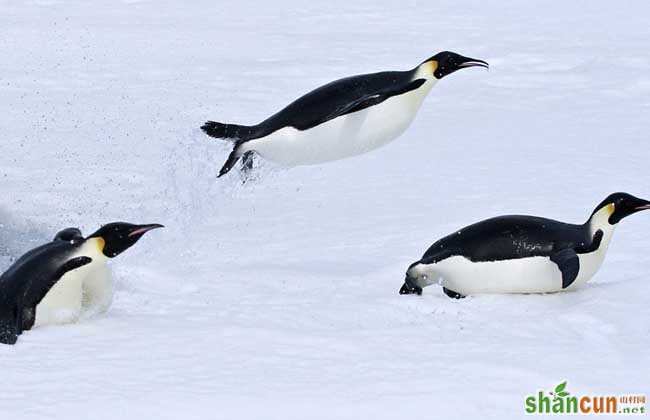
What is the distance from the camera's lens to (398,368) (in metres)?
3.68

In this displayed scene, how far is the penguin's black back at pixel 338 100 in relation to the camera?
623cm

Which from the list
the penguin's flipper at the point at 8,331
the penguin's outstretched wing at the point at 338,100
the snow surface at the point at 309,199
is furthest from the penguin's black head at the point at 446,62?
the penguin's flipper at the point at 8,331

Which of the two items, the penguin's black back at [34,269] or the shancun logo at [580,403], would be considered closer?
the shancun logo at [580,403]

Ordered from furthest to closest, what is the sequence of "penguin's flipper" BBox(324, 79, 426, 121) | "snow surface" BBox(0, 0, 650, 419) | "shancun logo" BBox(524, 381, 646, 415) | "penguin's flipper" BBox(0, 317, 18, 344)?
1. "penguin's flipper" BBox(324, 79, 426, 121)
2. "penguin's flipper" BBox(0, 317, 18, 344)
3. "snow surface" BBox(0, 0, 650, 419)
4. "shancun logo" BBox(524, 381, 646, 415)

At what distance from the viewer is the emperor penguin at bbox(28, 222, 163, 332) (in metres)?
4.19

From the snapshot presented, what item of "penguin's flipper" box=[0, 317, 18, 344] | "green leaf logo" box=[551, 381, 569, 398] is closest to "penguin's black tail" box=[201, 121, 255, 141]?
"penguin's flipper" box=[0, 317, 18, 344]

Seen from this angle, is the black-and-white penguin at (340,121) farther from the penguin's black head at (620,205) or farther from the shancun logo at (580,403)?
the shancun logo at (580,403)

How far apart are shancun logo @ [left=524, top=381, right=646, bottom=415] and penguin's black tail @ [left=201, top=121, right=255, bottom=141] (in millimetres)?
3116

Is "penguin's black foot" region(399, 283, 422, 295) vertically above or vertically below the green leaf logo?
above

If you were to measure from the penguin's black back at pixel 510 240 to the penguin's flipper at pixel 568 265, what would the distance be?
0.28 feet

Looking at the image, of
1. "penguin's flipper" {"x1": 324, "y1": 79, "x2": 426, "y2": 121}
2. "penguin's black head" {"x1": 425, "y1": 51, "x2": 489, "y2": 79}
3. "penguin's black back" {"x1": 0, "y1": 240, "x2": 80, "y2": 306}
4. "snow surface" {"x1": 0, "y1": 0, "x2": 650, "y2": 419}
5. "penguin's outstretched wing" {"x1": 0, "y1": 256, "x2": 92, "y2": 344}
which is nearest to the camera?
"snow surface" {"x1": 0, "y1": 0, "x2": 650, "y2": 419}

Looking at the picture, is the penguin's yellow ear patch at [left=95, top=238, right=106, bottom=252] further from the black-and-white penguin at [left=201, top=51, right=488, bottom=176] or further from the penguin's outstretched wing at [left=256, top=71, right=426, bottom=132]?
the penguin's outstretched wing at [left=256, top=71, right=426, bottom=132]

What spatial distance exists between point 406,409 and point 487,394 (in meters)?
0.26

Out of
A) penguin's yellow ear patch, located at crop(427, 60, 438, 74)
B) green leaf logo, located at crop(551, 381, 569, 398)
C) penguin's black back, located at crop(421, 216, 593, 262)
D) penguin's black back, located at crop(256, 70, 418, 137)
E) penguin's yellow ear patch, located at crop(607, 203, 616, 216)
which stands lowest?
green leaf logo, located at crop(551, 381, 569, 398)
